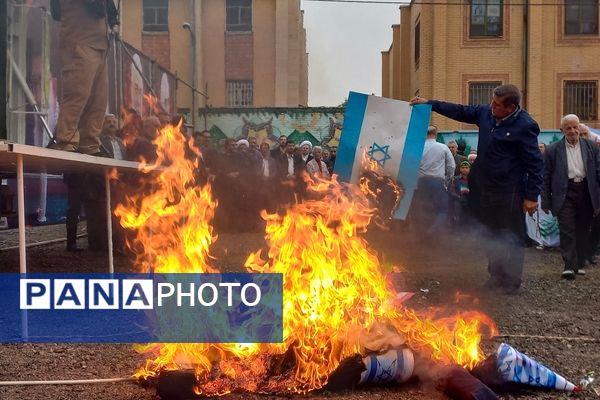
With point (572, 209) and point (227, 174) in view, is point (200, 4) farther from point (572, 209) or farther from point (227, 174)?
point (572, 209)

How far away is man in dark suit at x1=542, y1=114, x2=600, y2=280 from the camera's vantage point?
319 inches

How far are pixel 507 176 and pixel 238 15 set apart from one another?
25978mm

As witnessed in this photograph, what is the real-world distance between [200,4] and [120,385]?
1133 inches

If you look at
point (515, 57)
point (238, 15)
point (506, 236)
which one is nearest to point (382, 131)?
point (506, 236)

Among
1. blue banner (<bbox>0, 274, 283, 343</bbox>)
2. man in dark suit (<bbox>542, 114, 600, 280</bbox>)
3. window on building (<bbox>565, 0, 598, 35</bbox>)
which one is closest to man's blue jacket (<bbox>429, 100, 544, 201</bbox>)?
man in dark suit (<bbox>542, 114, 600, 280</bbox>)

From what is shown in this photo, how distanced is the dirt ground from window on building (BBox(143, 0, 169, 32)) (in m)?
21.0

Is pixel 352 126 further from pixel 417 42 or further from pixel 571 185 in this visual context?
pixel 417 42

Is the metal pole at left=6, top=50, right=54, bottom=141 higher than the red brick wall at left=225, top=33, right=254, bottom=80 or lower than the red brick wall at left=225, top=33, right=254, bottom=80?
lower

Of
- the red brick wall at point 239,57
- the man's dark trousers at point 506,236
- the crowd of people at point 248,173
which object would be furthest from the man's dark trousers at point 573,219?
the red brick wall at point 239,57

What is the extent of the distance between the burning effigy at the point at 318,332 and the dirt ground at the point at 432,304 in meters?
0.15

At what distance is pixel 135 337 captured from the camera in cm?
502

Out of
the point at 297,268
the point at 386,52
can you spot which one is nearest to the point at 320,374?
the point at 297,268

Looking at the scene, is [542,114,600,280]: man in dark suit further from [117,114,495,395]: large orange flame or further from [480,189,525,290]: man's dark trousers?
[117,114,495,395]: large orange flame

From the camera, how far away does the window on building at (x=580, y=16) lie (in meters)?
28.4
